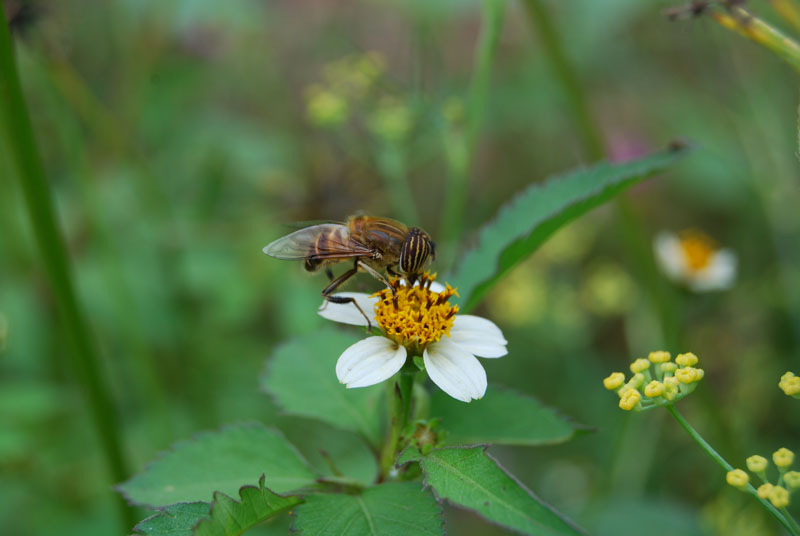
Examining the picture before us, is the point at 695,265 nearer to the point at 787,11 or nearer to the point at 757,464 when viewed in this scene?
the point at 787,11

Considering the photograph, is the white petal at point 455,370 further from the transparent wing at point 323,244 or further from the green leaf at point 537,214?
the transparent wing at point 323,244

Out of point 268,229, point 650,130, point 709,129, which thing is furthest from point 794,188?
point 268,229

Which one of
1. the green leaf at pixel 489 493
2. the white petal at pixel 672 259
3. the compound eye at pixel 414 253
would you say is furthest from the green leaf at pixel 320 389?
the white petal at pixel 672 259

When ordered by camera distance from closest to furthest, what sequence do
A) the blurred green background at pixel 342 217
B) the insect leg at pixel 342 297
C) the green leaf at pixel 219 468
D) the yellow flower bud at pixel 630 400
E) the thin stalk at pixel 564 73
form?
1. the yellow flower bud at pixel 630 400
2. the green leaf at pixel 219 468
3. the insect leg at pixel 342 297
4. the thin stalk at pixel 564 73
5. the blurred green background at pixel 342 217

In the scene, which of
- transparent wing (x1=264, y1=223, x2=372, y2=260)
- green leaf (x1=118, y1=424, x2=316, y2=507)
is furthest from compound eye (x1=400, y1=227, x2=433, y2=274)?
green leaf (x1=118, y1=424, x2=316, y2=507)

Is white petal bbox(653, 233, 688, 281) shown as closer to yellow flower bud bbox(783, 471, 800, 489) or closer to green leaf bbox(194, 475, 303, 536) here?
yellow flower bud bbox(783, 471, 800, 489)

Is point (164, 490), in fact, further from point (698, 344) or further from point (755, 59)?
point (755, 59)

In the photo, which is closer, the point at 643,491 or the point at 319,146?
the point at 643,491
